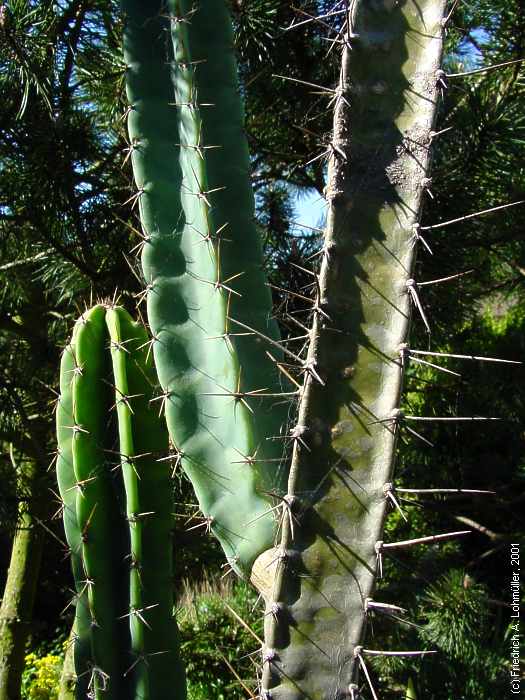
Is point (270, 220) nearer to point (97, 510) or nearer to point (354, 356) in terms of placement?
point (97, 510)

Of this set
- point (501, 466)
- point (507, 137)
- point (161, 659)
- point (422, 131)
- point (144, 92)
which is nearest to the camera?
point (422, 131)

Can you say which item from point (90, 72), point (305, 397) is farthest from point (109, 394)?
point (90, 72)

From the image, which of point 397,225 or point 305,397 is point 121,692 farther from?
point 397,225

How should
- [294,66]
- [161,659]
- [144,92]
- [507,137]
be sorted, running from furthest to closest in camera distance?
[294,66]
[507,137]
[161,659]
[144,92]

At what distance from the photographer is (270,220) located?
2.67 meters

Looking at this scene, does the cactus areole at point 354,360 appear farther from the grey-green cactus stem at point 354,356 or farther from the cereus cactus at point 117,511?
the cereus cactus at point 117,511

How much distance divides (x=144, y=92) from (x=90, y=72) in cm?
92

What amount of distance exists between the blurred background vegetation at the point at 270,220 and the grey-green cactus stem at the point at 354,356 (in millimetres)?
355

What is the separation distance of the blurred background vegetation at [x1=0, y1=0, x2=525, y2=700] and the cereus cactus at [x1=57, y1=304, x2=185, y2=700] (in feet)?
0.36

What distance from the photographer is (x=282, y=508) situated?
1.13 metres

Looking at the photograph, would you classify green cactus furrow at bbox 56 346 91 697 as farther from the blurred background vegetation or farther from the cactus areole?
the cactus areole

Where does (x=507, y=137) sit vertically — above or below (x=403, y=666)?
above

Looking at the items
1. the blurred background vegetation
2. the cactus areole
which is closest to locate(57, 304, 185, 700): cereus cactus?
the blurred background vegetation

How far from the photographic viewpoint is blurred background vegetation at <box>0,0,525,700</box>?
2043mm
